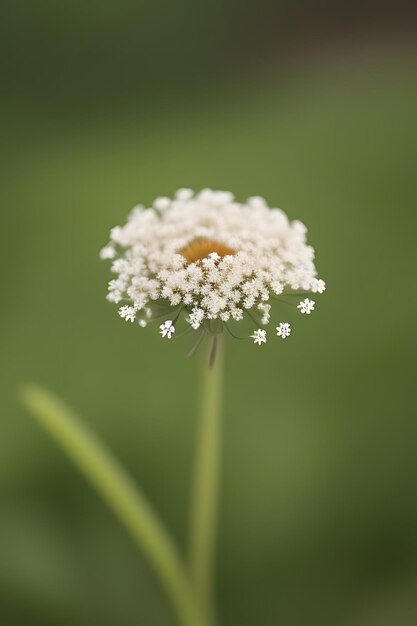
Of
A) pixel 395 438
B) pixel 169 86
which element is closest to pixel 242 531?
pixel 395 438

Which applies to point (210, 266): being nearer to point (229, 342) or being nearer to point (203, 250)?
point (203, 250)

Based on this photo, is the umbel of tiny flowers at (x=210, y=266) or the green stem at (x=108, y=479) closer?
Result: the umbel of tiny flowers at (x=210, y=266)

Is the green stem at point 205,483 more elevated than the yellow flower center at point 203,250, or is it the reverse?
the yellow flower center at point 203,250

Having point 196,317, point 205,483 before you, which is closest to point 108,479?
point 205,483

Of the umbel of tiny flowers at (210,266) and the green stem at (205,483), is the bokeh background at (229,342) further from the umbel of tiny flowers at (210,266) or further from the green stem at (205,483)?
the umbel of tiny flowers at (210,266)

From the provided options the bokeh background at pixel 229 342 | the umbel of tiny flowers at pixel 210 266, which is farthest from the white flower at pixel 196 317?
the bokeh background at pixel 229 342

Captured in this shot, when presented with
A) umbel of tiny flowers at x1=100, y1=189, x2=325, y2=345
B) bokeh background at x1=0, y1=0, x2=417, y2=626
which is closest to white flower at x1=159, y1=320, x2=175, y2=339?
umbel of tiny flowers at x1=100, y1=189, x2=325, y2=345

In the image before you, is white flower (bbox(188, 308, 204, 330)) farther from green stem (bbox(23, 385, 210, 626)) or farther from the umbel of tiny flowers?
green stem (bbox(23, 385, 210, 626))
